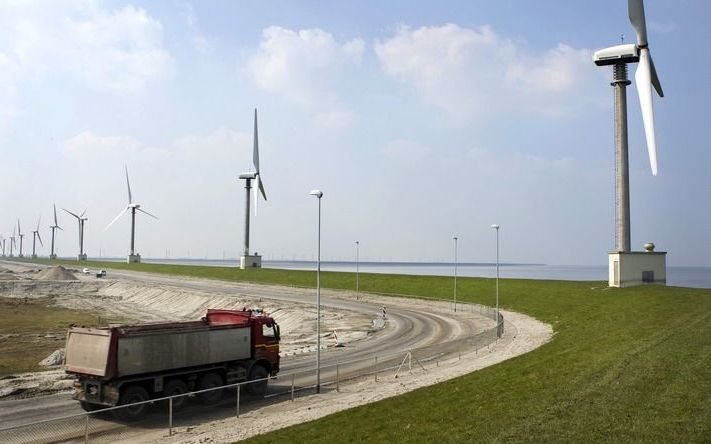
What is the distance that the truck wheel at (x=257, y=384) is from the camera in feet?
87.5

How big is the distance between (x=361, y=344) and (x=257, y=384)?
1847cm

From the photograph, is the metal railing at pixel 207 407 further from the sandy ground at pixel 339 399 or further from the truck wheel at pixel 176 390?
the sandy ground at pixel 339 399

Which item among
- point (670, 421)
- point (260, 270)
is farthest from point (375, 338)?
point (260, 270)

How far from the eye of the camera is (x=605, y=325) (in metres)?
39.8

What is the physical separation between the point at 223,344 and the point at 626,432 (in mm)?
16538

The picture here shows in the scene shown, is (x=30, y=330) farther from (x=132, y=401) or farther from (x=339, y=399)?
(x=339, y=399)

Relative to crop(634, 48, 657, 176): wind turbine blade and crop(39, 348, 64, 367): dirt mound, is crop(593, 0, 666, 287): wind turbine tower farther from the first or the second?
crop(39, 348, 64, 367): dirt mound

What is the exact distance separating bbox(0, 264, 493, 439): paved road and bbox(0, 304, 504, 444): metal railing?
14 centimetres

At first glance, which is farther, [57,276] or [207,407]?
[57,276]

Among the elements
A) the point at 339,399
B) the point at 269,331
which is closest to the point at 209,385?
the point at 269,331

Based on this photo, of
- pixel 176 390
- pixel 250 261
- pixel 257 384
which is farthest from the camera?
pixel 250 261

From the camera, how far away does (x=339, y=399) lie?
25.3 meters

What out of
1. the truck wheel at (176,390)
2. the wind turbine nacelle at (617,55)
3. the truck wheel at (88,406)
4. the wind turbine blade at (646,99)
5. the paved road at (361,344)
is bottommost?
the paved road at (361,344)

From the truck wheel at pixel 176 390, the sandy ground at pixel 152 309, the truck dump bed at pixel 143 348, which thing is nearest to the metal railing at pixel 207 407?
the truck wheel at pixel 176 390
